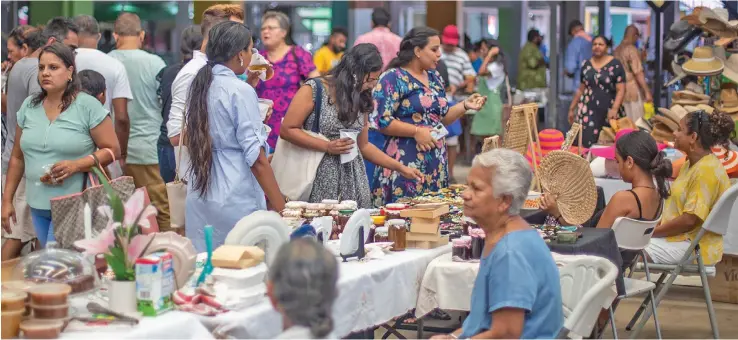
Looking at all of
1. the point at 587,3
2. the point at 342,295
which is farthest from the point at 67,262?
the point at 587,3

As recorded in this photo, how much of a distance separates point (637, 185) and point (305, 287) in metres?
3.17

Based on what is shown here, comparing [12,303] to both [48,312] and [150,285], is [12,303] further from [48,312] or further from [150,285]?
[150,285]

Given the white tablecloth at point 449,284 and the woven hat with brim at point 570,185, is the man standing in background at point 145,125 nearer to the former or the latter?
the woven hat with brim at point 570,185

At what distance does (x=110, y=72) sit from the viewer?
21.1 ft

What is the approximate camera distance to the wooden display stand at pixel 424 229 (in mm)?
4281

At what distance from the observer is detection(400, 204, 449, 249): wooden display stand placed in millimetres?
4281

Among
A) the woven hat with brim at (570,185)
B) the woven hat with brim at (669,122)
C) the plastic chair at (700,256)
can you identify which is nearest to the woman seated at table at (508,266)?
the woven hat with brim at (570,185)

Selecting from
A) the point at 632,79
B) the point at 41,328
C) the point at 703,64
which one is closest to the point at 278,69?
the point at 703,64

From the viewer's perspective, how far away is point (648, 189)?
5121 mm

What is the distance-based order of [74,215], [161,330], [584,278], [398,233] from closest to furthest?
1. [161,330]
2. [74,215]
3. [584,278]
4. [398,233]

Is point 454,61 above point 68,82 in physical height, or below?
below

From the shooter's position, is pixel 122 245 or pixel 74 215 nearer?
pixel 122 245

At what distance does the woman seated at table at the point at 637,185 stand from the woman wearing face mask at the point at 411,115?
0.89 meters

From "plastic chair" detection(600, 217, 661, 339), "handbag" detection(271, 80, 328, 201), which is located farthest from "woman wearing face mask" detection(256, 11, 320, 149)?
"plastic chair" detection(600, 217, 661, 339)
